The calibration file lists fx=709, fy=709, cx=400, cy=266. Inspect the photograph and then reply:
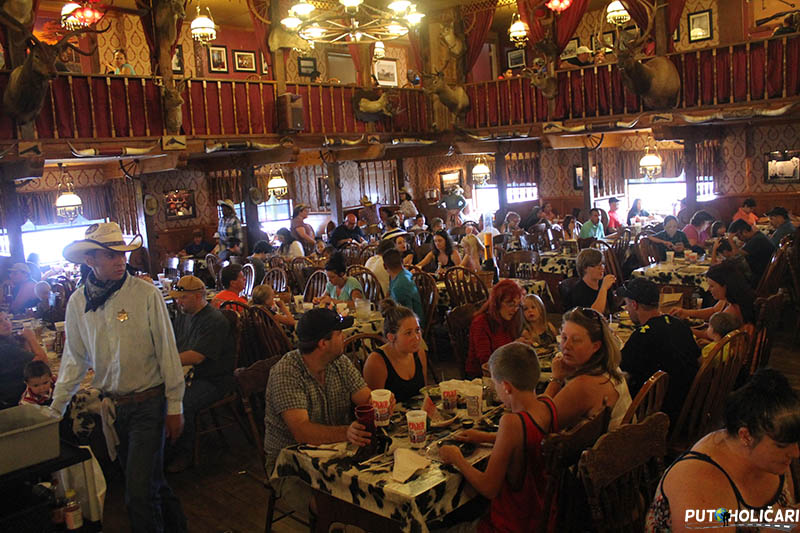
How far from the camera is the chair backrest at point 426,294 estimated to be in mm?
6633

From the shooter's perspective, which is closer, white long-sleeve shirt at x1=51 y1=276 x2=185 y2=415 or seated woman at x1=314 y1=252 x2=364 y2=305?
white long-sleeve shirt at x1=51 y1=276 x2=185 y2=415

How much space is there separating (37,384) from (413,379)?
2.29 metres

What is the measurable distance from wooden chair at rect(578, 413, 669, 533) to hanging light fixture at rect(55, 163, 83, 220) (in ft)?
36.5

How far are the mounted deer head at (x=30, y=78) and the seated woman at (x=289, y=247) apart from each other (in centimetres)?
391

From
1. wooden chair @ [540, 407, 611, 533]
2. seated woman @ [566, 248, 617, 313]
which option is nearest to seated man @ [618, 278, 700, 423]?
wooden chair @ [540, 407, 611, 533]

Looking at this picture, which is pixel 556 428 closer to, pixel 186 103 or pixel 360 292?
pixel 360 292

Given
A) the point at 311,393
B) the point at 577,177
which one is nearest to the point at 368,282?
the point at 311,393

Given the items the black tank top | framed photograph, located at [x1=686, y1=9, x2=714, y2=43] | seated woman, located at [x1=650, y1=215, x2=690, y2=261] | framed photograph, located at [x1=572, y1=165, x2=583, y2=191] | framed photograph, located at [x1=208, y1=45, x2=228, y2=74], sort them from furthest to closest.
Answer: framed photograph, located at [x1=572, y1=165, x2=583, y2=191], framed photograph, located at [x1=208, y1=45, x2=228, y2=74], framed photograph, located at [x1=686, y1=9, x2=714, y2=43], seated woman, located at [x1=650, y1=215, x2=690, y2=261], the black tank top

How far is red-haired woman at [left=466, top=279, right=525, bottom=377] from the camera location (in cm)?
459

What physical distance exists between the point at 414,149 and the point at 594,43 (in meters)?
4.84

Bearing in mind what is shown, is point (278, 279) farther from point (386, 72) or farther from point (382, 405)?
point (386, 72)

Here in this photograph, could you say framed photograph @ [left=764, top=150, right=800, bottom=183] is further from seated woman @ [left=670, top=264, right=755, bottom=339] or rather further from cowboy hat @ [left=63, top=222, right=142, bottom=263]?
cowboy hat @ [left=63, top=222, right=142, bottom=263]

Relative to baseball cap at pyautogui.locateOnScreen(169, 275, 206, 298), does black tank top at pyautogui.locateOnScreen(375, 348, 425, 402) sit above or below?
below

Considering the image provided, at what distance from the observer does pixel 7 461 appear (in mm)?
2570
